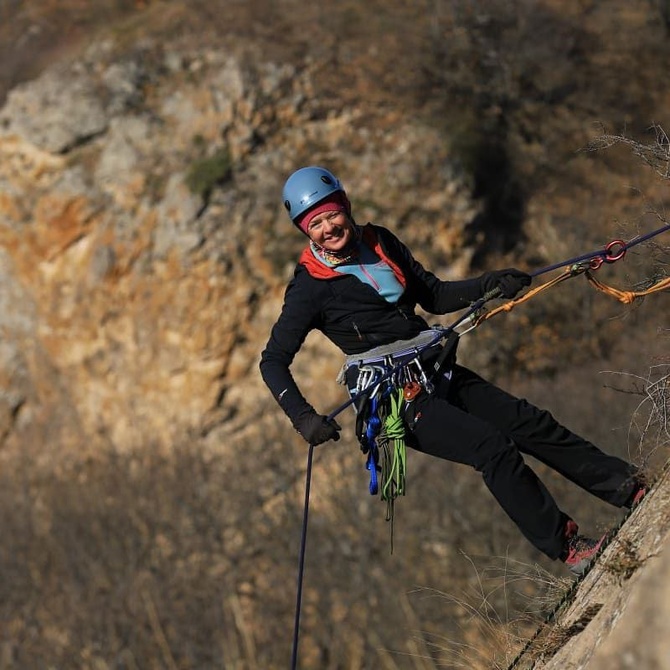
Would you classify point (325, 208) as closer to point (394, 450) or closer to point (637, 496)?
point (394, 450)

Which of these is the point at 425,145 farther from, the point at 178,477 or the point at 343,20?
the point at 178,477

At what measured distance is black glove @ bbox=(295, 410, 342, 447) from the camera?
15.3 ft

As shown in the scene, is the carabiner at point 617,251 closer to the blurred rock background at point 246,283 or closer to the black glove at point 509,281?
the black glove at point 509,281

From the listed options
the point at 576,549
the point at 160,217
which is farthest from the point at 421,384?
the point at 160,217

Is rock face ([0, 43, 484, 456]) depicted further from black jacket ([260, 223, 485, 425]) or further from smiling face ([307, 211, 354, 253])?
smiling face ([307, 211, 354, 253])

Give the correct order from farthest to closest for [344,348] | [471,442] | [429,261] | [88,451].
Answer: [88,451]
[429,261]
[344,348]
[471,442]

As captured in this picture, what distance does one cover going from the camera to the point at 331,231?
4.85 m

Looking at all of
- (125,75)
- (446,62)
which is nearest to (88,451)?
(125,75)

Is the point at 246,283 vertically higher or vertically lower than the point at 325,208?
lower

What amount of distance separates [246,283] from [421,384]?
52.8ft

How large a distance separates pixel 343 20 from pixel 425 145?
3439 mm

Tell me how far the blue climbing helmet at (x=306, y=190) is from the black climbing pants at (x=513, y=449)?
886 mm

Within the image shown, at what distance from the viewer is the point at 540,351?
22344mm

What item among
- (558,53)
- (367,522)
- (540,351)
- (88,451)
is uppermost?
(558,53)
